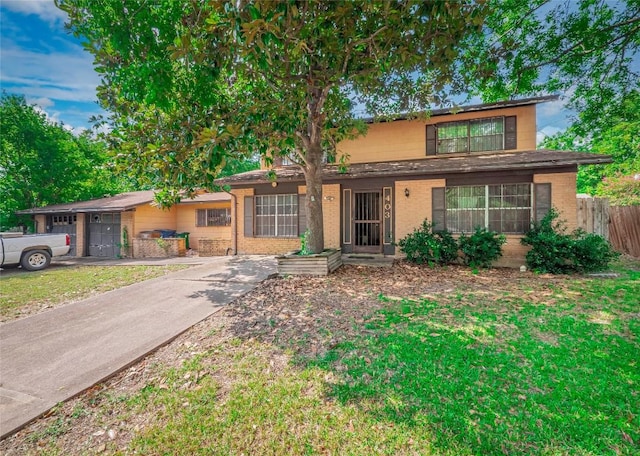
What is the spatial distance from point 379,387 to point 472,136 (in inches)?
414

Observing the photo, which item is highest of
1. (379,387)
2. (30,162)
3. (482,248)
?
(30,162)

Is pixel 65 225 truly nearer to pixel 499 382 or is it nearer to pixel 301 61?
pixel 301 61

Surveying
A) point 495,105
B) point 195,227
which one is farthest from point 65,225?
point 495,105

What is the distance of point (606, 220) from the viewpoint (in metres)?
9.84

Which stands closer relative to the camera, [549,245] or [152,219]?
[549,245]

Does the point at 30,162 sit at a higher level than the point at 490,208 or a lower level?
higher

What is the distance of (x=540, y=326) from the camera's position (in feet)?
13.9

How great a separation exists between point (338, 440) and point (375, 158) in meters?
10.6

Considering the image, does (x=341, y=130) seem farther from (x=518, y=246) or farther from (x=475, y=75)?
(x=518, y=246)

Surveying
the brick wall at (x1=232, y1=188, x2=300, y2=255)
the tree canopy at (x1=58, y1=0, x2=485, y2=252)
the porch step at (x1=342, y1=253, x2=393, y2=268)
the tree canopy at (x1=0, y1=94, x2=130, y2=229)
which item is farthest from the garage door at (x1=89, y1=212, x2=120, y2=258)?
the porch step at (x1=342, y1=253, x2=393, y2=268)

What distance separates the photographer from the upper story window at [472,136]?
401 inches

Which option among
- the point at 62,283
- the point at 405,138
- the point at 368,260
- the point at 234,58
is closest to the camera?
the point at 234,58

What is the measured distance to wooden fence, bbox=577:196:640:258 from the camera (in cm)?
982

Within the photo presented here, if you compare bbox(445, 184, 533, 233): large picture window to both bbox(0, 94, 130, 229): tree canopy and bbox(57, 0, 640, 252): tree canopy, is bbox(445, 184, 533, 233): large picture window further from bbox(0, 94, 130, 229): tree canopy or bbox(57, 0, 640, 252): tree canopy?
bbox(0, 94, 130, 229): tree canopy
